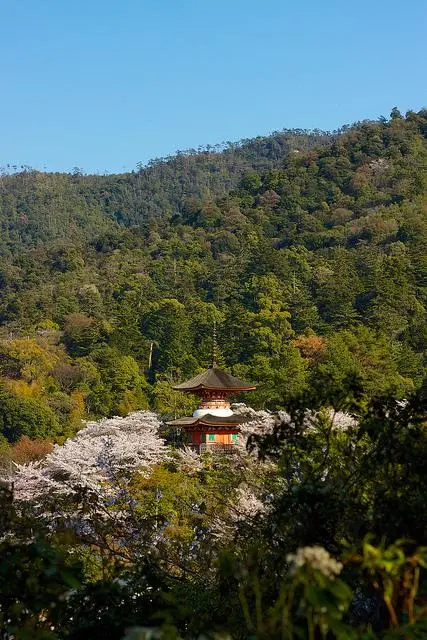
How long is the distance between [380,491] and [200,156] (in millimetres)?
139252

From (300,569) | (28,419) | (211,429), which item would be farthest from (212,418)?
(300,569)

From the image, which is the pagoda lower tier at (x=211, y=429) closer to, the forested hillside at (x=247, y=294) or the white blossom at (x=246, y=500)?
the forested hillside at (x=247, y=294)

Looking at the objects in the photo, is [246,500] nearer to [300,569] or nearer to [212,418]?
[212,418]

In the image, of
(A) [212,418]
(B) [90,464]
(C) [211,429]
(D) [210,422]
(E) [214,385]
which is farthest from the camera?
(E) [214,385]

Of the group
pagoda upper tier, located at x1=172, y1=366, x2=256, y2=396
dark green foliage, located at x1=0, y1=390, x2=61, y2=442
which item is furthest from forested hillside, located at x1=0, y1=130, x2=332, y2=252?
pagoda upper tier, located at x1=172, y1=366, x2=256, y2=396

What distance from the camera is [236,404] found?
30422 millimetres

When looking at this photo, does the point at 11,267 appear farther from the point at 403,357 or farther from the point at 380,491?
the point at 380,491

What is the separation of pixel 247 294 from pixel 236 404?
29147mm

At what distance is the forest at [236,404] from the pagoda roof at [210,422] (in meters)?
0.65

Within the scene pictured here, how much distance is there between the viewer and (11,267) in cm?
7894

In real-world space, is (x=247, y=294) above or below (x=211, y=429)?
above

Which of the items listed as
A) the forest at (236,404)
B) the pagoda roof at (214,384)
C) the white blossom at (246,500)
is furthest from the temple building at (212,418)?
the white blossom at (246,500)

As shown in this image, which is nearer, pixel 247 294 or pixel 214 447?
pixel 214 447

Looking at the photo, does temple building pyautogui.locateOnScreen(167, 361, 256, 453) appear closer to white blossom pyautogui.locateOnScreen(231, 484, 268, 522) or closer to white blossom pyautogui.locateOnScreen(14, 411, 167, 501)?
white blossom pyautogui.locateOnScreen(14, 411, 167, 501)
